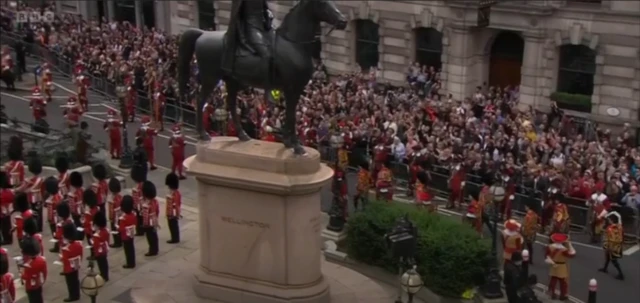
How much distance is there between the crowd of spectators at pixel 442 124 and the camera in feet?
77.3

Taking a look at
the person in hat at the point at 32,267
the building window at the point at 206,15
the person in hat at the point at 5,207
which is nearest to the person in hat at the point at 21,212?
the person in hat at the point at 5,207

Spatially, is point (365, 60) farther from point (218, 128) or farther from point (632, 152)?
point (632, 152)

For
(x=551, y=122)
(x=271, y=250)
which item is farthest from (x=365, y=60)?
(x=271, y=250)

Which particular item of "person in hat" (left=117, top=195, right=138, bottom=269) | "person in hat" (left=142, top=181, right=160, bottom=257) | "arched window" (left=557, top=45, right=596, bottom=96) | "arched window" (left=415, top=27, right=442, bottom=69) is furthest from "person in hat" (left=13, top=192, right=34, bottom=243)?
"arched window" (left=415, top=27, right=442, bottom=69)

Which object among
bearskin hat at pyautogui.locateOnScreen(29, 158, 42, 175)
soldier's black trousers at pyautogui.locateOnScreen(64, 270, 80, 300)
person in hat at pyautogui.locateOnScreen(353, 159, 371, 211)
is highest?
bearskin hat at pyautogui.locateOnScreen(29, 158, 42, 175)

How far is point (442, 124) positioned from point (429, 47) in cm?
918

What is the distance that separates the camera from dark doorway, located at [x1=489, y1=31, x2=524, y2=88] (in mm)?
33938

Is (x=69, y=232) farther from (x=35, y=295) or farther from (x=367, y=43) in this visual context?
(x=367, y=43)

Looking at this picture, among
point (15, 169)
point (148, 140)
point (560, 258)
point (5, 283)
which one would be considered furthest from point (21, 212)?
point (560, 258)

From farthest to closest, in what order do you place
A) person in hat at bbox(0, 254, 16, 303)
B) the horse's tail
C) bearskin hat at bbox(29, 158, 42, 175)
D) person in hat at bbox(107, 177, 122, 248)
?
bearskin hat at bbox(29, 158, 42, 175), person in hat at bbox(107, 177, 122, 248), the horse's tail, person in hat at bbox(0, 254, 16, 303)

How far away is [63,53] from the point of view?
→ 39.4 meters

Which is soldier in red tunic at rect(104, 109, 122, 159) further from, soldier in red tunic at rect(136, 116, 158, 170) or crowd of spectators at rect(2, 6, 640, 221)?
crowd of spectators at rect(2, 6, 640, 221)

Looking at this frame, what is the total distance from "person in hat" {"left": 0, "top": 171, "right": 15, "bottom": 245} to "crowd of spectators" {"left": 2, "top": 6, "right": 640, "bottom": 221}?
6.44 m

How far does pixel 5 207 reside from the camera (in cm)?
2067
